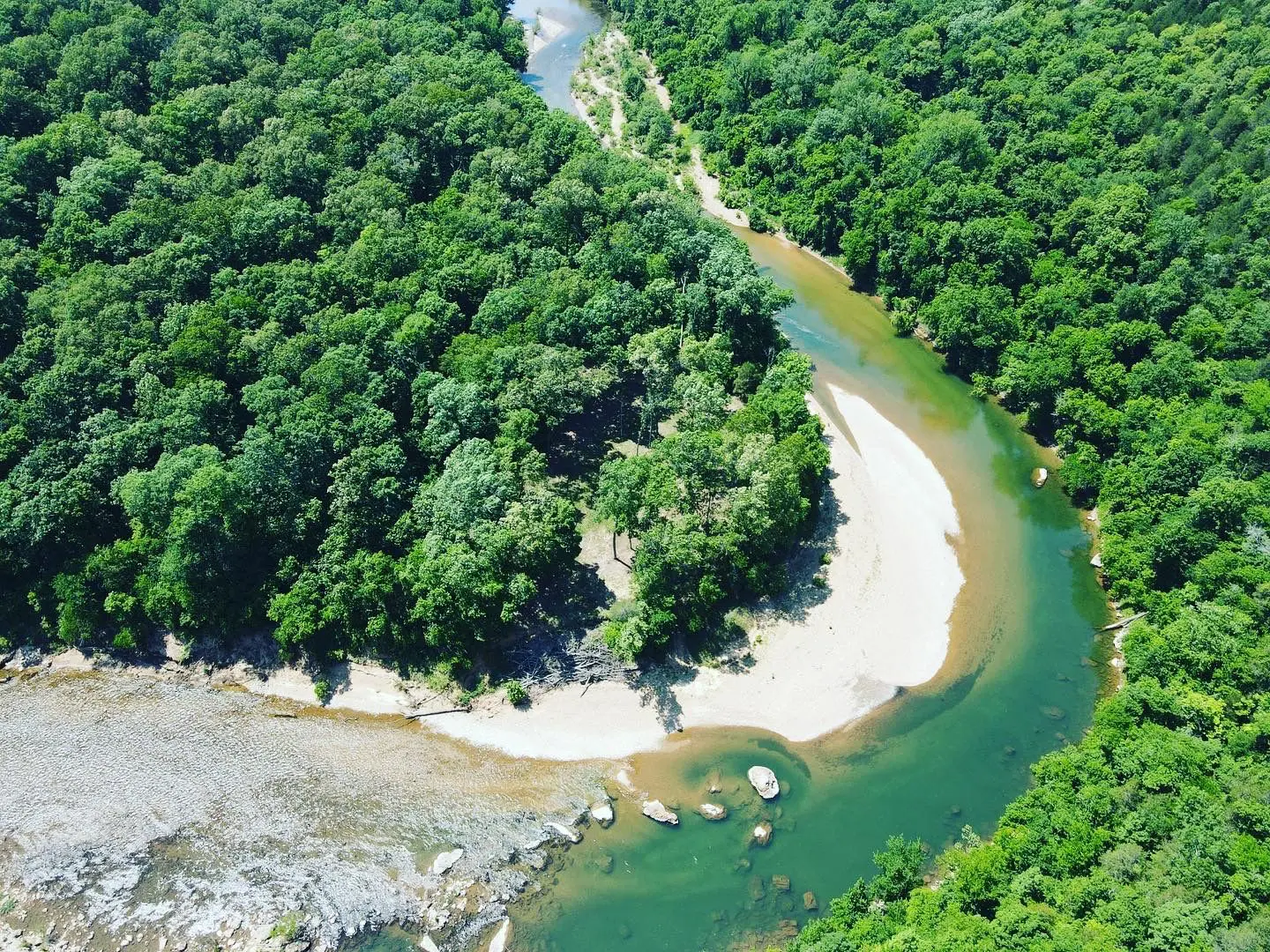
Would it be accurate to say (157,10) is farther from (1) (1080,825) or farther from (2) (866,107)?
(1) (1080,825)

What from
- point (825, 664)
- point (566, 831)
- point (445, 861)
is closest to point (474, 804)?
point (445, 861)

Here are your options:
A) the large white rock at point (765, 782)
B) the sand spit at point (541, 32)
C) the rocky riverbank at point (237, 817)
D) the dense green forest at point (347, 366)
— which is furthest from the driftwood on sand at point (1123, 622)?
the sand spit at point (541, 32)

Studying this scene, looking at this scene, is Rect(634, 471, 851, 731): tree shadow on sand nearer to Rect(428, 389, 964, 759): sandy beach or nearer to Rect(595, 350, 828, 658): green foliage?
Rect(428, 389, 964, 759): sandy beach

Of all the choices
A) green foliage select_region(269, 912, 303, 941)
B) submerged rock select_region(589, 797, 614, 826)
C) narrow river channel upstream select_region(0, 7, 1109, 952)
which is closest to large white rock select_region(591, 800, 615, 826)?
submerged rock select_region(589, 797, 614, 826)

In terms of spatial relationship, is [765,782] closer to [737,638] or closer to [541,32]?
[737,638]

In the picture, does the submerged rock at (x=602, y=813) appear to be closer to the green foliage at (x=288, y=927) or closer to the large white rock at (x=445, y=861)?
the large white rock at (x=445, y=861)
